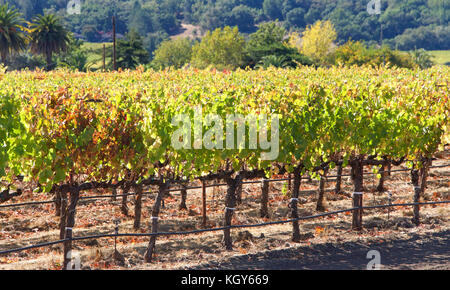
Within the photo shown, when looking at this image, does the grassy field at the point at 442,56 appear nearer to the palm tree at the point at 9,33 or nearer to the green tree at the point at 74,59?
the green tree at the point at 74,59

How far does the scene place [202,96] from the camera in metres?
15.8

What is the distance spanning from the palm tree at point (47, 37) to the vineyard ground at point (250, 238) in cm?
6416

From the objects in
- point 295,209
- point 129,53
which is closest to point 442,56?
point 129,53

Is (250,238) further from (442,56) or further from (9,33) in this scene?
(442,56)

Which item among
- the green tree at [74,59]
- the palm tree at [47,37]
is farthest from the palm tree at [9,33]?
the green tree at [74,59]

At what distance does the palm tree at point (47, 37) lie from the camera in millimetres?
80812

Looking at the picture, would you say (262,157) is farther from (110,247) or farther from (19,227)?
(19,227)

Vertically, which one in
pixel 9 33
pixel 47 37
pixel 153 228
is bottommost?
pixel 153 228

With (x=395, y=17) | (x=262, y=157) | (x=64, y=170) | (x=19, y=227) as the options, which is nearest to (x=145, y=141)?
(x=64, y=170)

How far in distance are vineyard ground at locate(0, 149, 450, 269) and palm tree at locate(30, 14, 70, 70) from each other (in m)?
64.2

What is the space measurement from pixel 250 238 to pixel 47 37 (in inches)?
2826

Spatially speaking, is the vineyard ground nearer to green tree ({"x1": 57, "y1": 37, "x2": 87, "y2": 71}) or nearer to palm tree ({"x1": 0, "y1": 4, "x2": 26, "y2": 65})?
palm tree ({"x1": 0, "y1": 4, "x2": 26, "y2": 65})

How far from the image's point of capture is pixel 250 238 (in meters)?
16.1

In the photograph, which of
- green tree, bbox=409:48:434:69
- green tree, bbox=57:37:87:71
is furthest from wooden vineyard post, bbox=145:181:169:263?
green tree, bbox=409:48:434:69
